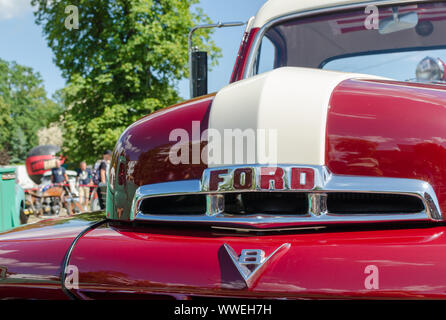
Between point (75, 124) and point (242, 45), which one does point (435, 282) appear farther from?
point (75, 124)

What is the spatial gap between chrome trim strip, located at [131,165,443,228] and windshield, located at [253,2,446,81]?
112cm

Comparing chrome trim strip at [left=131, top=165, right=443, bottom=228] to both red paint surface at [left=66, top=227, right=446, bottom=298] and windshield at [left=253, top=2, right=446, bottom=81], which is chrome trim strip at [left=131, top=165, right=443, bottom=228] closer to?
red paint surface at [left=66, top=227, right=446, bottom=298]

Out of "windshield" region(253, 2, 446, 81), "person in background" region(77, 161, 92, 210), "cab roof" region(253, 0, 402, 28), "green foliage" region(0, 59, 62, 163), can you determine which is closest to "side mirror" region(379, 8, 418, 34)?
"windshield" region(253, 2, 446, 81)

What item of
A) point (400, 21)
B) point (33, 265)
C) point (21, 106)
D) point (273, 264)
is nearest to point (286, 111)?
point (273, 264)

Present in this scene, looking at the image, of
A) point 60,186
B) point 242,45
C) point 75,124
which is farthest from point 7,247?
point 75,124

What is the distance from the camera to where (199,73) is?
9.37ft

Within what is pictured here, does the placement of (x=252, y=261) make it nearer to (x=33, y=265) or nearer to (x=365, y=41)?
(x=33, y=265)

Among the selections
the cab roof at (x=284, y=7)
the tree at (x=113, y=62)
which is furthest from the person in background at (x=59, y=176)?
the cab roof at (x=284, y=7)

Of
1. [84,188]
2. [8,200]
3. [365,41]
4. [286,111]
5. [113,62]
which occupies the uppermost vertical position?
[113,62]

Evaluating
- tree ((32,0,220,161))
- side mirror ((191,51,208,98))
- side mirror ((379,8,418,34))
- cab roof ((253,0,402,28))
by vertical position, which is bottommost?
side mirror ((191,51,208,98))

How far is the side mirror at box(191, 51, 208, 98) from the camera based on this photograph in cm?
282

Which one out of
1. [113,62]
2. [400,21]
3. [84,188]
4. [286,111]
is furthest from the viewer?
[113,62]

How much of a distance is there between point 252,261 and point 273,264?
0.06 meters

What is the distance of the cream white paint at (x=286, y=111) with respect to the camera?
1.42m
